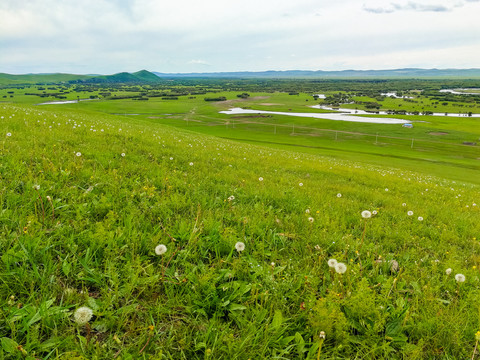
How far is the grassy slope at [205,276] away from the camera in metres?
2.53

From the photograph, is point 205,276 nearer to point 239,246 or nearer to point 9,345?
point 239,246

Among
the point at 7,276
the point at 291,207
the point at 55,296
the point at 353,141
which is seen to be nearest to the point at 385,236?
the point at 291,207

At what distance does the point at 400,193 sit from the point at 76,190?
35.4ft

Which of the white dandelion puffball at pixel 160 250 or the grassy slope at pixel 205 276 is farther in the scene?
the white dandelion puffball at pixel 160 250

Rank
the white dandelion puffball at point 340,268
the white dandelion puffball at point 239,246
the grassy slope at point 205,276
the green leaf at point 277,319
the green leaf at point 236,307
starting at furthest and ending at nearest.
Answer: the white dandelion puffball at point 239,246, the white dandelion puffball at point 340,268, the green leaf at point 236,307, the green leaf at point 277,319, the grassy slope at point 205,276

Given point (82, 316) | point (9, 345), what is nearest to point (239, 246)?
point (82, 316)

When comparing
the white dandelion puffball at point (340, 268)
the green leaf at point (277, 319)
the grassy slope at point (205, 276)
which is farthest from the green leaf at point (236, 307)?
the white dandelion puffball at point (340, 268)

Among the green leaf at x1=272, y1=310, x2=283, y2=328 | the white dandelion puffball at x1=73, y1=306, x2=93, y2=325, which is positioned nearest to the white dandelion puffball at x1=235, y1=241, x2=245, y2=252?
the green leaf at x1=272, y1=310, x2=283, y2=328

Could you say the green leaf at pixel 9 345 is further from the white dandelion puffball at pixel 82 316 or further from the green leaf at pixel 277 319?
the green leaf at pixel 277 319

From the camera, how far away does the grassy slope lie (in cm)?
253

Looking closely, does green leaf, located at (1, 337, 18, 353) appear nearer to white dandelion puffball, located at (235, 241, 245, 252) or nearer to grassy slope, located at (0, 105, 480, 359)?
grassy slope, located at (0, 105, 480, 359)

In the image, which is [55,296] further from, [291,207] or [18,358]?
[291,207]

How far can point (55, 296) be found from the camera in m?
2.72

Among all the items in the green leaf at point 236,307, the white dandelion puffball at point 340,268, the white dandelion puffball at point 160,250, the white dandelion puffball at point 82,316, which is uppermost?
the white dandelion puffball at point 160,250
